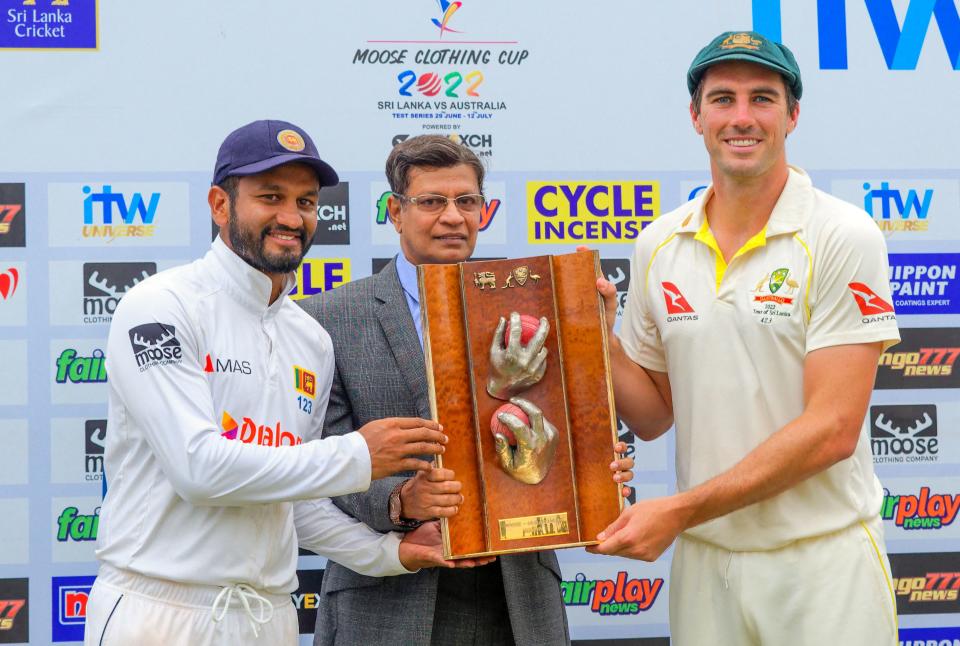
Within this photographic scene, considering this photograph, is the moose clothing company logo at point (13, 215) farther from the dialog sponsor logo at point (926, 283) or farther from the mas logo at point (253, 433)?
the dialog sponsor logo at point (926, 283)

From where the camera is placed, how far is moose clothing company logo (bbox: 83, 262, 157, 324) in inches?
122

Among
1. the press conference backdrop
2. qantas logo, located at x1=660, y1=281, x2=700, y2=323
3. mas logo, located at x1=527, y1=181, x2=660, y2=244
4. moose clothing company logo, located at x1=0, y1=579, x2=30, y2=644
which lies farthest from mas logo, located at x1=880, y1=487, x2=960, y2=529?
moose clothing company logo, located at x1=0, y1=579, x2=30, y2=644

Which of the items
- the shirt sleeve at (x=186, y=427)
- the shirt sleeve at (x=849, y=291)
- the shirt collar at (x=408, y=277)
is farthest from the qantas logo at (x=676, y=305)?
the shirt sleeve at (x=186, y=427)

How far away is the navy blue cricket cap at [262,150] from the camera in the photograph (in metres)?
2.09

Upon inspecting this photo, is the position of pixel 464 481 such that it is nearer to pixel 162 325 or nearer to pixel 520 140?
pixel 162 325

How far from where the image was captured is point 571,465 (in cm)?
222

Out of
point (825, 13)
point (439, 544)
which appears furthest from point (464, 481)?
point (825, 13)

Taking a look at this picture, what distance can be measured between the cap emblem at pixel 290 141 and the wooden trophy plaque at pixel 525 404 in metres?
0.37

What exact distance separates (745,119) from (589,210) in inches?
40.7

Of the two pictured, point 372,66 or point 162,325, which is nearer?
point 162,325

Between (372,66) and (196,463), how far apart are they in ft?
5.53

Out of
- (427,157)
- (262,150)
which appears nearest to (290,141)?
(262,150)

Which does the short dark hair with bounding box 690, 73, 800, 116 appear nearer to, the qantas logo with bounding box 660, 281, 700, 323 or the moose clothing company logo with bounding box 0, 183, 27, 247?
the qantas logo with bounding box 660, 281, 700, 323

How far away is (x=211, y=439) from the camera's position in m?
1.90
